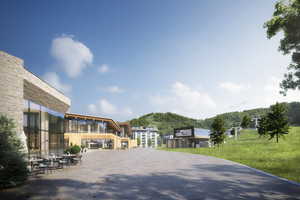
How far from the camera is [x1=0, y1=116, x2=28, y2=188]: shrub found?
900 centimetres

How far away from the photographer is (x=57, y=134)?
22.0 metres

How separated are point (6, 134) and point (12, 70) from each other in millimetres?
3920

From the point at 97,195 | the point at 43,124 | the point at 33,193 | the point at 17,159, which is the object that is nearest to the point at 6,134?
the point at 17,159

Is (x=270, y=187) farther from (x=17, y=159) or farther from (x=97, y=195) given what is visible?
(x=17, y=159)

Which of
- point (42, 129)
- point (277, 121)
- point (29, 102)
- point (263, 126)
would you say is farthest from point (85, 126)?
point (263, 126)

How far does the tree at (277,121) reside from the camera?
3912cm

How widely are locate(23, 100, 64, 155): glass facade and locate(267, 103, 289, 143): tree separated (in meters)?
35.9

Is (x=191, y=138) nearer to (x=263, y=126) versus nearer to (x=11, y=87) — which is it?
(x=263, y=126)

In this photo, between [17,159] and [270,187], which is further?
[17,159]

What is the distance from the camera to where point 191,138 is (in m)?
67.9

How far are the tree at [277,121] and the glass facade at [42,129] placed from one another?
35.9 m

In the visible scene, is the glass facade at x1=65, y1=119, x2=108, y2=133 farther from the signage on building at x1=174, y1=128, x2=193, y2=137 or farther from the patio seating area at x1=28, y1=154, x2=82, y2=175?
the patio seating area at x1=28, y1=154, x2=82, y2=175

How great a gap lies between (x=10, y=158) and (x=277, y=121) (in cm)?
4206

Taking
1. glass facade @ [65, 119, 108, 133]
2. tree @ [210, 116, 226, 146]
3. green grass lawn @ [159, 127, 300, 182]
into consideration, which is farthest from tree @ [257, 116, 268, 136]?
glass facade @ [65, 119, 108, 133]
